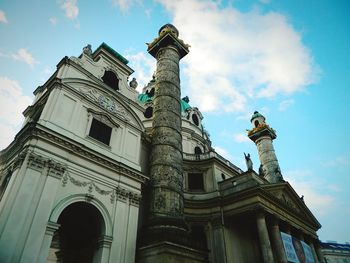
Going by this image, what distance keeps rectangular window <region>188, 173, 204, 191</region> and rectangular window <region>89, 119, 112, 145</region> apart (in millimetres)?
9414

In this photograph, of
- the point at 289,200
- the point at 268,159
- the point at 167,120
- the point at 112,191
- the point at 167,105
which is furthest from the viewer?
the point at 268,159

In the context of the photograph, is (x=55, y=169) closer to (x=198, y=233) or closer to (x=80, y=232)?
(x=80, y=232)

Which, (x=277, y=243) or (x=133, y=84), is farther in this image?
(x=133, y=84)

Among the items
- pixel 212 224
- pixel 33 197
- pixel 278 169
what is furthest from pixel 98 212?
pixel 278 169

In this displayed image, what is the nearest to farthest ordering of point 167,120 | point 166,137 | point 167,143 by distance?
point 167,143 → point 166,137 → point 167,120

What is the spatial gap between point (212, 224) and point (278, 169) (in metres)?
12.8

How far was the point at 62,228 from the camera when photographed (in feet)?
46.6

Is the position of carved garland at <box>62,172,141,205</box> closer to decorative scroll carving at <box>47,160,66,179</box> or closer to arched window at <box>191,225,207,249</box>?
decorative scroll carving at <box>47,160,66,179</box>

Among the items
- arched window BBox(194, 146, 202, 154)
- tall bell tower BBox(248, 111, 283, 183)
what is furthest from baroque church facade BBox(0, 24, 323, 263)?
arched window BBox(194, 146, 202, 154)

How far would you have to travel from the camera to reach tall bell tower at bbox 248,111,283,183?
28.1 meters

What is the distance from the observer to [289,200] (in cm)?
2148

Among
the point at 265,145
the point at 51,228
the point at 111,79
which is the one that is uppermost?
the point at 265,145

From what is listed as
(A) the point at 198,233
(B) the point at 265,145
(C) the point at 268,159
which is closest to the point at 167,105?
(A) the point at 198,233

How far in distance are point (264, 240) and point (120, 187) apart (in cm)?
941
